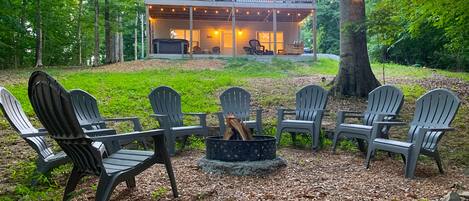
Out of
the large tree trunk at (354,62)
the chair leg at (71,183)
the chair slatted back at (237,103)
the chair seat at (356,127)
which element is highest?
the large tree trunk at (354,62)

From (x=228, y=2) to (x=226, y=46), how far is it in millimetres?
3244

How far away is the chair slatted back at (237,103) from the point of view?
6.63m

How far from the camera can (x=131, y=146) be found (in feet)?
19.8

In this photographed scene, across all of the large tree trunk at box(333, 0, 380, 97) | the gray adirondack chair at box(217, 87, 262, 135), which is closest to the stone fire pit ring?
the gray adirondack chair at box(217, 87, 262, 135)

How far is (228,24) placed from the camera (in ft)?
69.5

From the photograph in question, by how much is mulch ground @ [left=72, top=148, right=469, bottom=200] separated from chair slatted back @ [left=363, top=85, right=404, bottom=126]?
0.71m

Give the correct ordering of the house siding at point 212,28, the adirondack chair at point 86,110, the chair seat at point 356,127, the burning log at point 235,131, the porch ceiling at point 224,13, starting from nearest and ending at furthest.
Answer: the burning log at point 235,131, the adirondack chair at point 86,110, the chair seat at point 356,127, the porch ceiling at point 224,13, the house siding at point 212,28

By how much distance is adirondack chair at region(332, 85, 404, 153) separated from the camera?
5348 mm

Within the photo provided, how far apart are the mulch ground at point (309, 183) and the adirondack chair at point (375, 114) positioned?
1.39 feet

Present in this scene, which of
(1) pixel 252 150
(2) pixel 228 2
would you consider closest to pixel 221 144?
(1) pixel 252 150

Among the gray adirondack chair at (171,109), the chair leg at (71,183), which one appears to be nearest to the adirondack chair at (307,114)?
the gray adirondack chair at (171,109)

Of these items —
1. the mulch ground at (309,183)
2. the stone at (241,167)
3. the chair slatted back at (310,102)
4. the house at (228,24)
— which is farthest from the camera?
the house at (228,24)

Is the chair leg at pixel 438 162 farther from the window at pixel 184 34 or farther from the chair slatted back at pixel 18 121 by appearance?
the window at pixel 184 34

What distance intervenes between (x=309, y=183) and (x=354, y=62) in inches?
205
